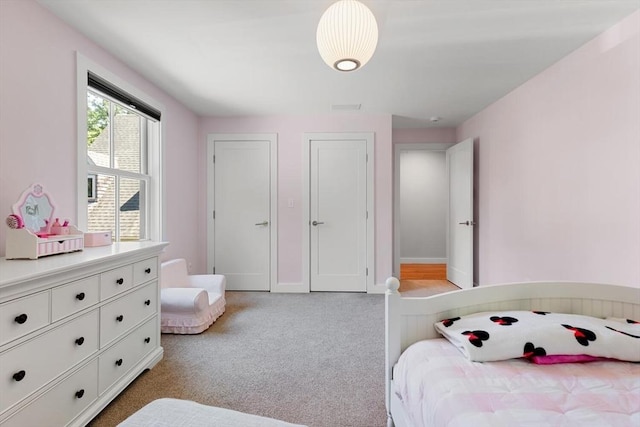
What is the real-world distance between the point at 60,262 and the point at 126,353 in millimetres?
738

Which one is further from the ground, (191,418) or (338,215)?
(338,215)

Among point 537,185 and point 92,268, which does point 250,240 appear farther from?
point 537,185

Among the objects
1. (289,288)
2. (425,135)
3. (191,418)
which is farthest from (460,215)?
(191,418)

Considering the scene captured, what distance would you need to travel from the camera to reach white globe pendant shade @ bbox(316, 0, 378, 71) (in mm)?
1510

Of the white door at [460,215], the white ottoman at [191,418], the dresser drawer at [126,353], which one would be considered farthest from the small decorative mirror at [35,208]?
the white door at [460,215]

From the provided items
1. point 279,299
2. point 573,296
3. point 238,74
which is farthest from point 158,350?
point 573,296

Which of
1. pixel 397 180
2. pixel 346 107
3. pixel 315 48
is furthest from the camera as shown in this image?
pixel 397 180

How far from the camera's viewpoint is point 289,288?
13.4ft

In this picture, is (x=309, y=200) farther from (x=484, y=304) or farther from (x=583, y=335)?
(x=583, y=335)

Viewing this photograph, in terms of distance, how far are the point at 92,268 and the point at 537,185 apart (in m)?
3.43

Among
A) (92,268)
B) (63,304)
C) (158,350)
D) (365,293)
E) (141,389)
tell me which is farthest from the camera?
(365,293)

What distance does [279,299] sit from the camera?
3.75 meters

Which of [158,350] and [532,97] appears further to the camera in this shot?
[532,97]

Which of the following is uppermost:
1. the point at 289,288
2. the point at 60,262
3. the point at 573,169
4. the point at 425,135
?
the point at 425,135
